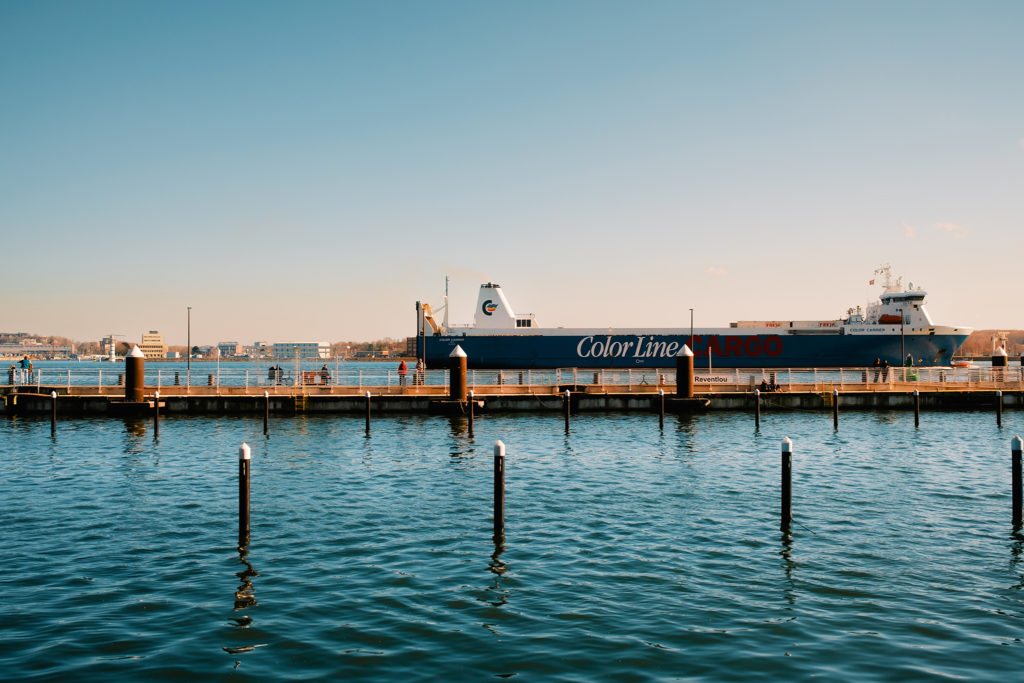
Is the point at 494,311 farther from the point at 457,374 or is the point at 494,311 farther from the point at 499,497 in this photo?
the point at 499,497

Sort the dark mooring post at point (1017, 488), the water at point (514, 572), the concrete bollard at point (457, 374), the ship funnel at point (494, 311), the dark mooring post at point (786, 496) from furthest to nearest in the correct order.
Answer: the ship funnel at point (494, 311) → the concrete bollard at point (457, 374) → the dark mooring post at point (1017, 488) → the dark mooring post at point (786, 496) → the water at point (514, 572)

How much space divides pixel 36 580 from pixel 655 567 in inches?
426

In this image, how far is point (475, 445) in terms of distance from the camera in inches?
1212

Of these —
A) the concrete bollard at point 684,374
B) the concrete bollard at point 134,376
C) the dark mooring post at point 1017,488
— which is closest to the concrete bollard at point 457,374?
the concrete bollard at point 684,374

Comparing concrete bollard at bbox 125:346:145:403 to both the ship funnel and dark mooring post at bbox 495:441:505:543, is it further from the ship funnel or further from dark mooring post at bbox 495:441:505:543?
the ship funnel

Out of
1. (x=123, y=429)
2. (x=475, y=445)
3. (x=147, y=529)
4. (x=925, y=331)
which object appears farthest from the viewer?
(x=925, y=331)

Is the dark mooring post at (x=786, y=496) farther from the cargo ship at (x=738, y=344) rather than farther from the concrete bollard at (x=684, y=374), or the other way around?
the cargo ship at (x=738, y=344)

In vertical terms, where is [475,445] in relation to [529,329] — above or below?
below

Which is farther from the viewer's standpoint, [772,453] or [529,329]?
[529,329]

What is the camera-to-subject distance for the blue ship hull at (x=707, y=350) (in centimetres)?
8662

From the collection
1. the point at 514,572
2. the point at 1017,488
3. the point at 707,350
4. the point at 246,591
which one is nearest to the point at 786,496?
the point at 1017,488

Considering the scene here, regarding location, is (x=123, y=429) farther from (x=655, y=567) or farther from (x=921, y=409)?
(x=921, y=409)

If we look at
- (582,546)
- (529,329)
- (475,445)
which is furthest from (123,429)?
(529,329)

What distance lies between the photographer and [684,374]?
41.8m
